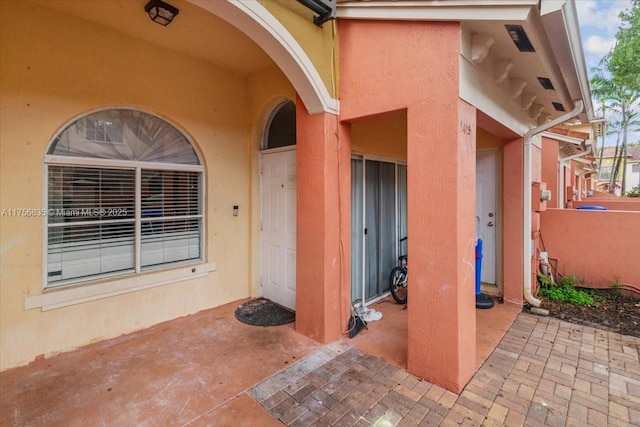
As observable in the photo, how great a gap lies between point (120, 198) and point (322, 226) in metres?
2.47

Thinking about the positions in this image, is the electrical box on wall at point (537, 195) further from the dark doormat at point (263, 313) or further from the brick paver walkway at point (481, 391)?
the dark doormat at point (263, 313)

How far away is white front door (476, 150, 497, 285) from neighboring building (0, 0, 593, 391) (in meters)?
0.02

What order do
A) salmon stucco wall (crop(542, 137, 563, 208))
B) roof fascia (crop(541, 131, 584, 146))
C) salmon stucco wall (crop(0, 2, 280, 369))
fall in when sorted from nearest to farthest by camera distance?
salmon stucco wall (crop(0, 2, 280, 369)) → roof fascia (crop(541, 131, 584, 146)) → salmon stucco wall (crop(542, 137, 563, 208))

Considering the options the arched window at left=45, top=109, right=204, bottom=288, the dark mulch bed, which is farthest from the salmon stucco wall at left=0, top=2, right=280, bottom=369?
the dark mulch bed

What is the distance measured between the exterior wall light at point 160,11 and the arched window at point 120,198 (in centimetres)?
111

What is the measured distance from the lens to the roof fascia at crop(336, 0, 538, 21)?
7.23 feet

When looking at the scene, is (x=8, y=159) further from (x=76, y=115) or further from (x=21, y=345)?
(x=21, y=345)

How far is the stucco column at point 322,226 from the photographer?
3.24 m

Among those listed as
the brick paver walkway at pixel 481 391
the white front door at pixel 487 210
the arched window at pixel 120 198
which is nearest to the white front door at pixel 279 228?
the arched window at pixel 120 198

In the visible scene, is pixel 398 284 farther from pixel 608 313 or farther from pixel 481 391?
pixel 608 313

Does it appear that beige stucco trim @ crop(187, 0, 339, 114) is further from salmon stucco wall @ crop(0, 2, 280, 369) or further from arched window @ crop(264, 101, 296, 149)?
salmon stucco wall @ crop(0, 2, 280, 369)

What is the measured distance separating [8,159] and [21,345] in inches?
71.5

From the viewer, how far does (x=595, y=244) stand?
4957mm

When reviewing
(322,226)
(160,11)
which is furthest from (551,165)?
(160,11)
